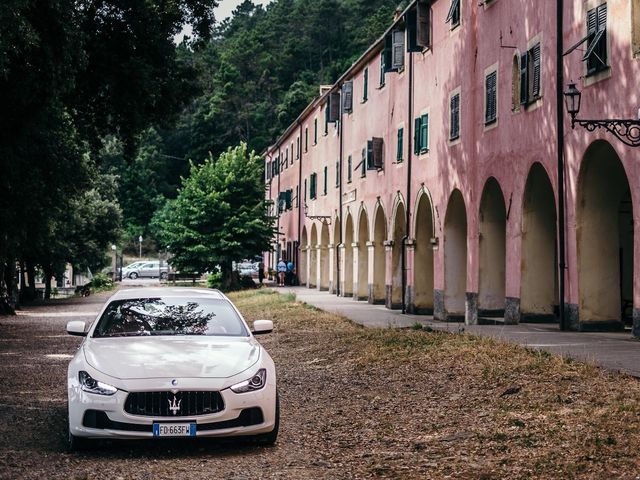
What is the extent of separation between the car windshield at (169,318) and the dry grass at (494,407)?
1878 millimetres

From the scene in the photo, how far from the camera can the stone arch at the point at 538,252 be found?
70.1 ft

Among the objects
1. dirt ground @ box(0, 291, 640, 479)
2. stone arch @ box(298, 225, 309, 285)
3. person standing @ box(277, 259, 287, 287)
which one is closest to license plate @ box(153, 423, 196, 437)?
dirt ground @ box(0, 291, 640, 479)

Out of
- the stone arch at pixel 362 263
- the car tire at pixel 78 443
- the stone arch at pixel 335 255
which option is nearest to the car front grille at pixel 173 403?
the car tire at pixel 78 443

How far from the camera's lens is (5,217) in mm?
24172

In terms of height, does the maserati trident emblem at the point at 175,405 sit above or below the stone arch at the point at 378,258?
below

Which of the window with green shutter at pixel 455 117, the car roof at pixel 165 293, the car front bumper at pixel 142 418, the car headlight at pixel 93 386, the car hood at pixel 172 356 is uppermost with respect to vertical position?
the window with green shutter at pixel 455 117

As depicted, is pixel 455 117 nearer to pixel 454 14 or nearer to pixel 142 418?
pixel 454 14

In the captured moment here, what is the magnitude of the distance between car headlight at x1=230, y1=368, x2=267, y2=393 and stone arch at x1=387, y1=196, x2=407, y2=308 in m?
23.4

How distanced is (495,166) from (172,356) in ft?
50.8

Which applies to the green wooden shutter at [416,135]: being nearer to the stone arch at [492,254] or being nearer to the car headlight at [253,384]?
the stone arch at [492,254]

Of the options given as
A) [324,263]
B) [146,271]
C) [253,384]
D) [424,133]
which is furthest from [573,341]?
[146,271]

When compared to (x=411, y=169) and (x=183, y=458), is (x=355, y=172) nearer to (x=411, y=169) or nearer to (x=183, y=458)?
(x=411, y=169)

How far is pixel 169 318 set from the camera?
980cm

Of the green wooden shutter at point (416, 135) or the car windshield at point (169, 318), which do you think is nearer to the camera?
the car windshield at point (169, 318)
